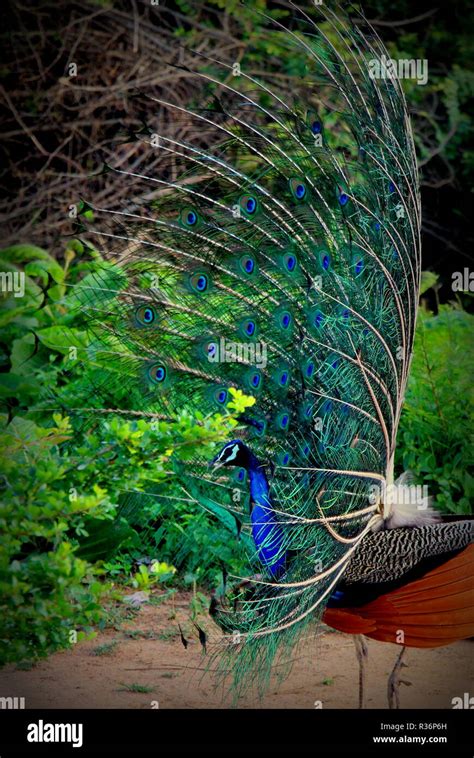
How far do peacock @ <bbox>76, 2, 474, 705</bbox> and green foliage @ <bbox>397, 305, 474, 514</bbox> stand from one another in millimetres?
1289

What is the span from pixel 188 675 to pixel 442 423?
2207 mm

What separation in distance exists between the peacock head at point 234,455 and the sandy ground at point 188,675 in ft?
3.16

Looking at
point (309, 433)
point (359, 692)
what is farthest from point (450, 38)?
point (359, 692)

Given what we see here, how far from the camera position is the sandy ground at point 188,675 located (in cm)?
405

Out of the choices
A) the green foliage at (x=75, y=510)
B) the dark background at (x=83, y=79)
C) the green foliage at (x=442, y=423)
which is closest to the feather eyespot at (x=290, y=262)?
the green foliage at (x=75, y=510)

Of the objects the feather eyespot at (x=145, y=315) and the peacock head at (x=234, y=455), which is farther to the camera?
the feather eyespot at (x=145, y=315)

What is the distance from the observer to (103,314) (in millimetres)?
4109

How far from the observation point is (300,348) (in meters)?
3.86

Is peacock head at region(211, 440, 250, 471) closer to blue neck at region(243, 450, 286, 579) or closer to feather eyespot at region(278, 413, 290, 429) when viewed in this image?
blue neck at region(243, 450, 286, 579)

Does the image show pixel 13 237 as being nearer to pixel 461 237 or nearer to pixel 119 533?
pixel 119 533

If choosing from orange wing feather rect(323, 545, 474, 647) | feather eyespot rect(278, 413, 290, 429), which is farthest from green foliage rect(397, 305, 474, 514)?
feather eyespot rect(278, 413, 290, 429)

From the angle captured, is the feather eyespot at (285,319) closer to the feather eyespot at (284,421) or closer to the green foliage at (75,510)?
the feather eyespot at (284,421)

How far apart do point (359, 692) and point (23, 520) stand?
1.76 m

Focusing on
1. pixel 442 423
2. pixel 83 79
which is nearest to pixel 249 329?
pixel 442 423
